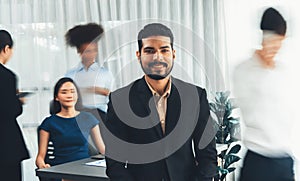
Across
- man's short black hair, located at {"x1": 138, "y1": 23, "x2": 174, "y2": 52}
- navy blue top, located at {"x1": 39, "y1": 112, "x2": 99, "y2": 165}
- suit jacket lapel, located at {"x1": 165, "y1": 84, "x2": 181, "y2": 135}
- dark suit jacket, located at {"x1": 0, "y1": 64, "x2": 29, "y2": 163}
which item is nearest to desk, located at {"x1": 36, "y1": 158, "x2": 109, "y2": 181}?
navy blue top, located at {"x1": 39, "y1": 112, "x2": 99, "y2": 165}

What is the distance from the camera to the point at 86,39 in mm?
3508

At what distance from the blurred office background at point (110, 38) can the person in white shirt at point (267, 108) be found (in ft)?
6.02

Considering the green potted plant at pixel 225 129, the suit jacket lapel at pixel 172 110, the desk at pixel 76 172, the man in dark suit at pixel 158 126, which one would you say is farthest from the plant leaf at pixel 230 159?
the suit jacket lapel at pixel 172 110

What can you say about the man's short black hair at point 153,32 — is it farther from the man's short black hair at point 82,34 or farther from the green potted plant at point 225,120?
the man's short black hair at point 82,34

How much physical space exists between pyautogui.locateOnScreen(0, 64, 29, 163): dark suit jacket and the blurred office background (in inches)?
40.8

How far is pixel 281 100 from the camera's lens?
192 centimetres

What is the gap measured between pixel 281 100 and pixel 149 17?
232 cm

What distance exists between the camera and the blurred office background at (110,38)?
3.90 metres

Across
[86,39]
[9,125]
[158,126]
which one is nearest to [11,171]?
[9,125]

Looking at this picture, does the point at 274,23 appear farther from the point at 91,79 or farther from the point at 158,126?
the point at 91,79

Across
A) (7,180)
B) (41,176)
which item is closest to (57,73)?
(7,180)

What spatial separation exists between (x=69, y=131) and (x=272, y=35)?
1.55 meters

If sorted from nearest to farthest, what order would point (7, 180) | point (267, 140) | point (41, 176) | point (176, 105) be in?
point (176, 105)
point (267, 140)
point (41, 176)
point (7, 180)

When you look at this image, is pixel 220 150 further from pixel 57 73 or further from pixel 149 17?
pixel 57 73
